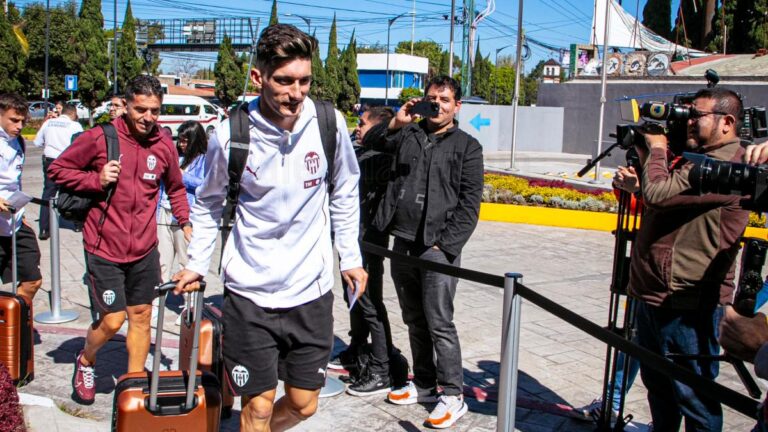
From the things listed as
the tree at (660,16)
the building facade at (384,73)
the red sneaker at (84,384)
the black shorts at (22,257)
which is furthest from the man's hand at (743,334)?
the building facade at (384,73)

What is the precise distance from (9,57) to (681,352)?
146ft

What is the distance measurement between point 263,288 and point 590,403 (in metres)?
2.70

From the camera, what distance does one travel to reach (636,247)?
3816 mm

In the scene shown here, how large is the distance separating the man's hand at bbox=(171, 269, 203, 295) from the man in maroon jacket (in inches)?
52.8

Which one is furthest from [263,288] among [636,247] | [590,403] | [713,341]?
[590,403]

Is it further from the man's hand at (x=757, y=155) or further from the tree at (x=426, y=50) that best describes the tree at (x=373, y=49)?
the man's hand at (x=757, y=155)

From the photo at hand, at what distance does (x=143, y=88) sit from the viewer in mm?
4469

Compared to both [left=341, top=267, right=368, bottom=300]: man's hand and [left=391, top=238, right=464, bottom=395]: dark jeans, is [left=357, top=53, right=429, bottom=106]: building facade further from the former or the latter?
[left=341, top=267, right=368, bottom=300]: man's hand

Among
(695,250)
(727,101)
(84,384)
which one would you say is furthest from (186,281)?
(727,101)

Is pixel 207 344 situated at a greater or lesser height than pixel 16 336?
greater

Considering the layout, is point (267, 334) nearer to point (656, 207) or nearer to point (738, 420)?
point (656, 207)

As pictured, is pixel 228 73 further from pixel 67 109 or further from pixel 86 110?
pixel 67 109

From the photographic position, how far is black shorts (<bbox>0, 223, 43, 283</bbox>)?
17.8 ft

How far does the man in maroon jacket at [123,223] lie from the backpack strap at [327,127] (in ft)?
5.10
